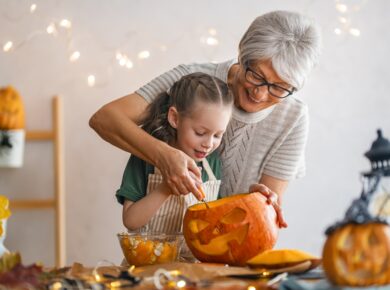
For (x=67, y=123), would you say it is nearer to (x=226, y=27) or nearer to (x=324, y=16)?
(x=226, y=27)

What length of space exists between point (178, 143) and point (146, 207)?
0.55 feet

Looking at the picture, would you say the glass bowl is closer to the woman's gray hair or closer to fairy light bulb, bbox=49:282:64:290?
fairy light bulb, bbox=49:282:64:290

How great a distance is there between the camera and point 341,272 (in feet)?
2.54

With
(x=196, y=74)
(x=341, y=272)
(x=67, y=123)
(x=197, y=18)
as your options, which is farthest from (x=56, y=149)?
(x=341, y=272)

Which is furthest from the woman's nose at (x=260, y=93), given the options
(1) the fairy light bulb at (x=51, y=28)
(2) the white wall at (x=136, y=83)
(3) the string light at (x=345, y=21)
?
(1) the fairy light bulb at (x=51, y=28)

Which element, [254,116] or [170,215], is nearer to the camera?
[170,215]

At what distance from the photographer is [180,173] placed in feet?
4.02

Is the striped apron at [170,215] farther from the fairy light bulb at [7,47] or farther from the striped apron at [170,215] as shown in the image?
the fairy light bulb at [7,47]

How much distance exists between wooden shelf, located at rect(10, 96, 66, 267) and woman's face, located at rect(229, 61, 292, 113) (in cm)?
95

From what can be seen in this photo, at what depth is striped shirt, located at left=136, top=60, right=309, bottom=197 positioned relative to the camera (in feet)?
5.20

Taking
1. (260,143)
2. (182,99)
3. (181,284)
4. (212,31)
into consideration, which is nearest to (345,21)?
(212,31)

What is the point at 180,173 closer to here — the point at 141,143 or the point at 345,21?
the point at 141,143

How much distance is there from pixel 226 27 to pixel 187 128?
3.41 ft

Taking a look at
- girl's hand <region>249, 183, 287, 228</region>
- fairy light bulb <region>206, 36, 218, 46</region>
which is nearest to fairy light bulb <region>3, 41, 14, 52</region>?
fairy light bulb <region>206, 36, 218, 46</region>
